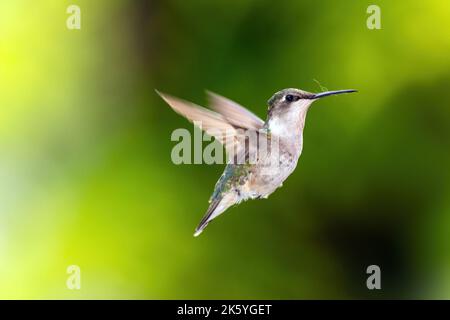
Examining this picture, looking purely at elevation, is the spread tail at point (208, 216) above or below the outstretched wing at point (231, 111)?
below

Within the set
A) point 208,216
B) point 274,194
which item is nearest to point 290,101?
point 208,216

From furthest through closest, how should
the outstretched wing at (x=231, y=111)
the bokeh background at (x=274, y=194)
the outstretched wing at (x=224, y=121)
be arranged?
the bokeh background at (x=274, y=194) < the outstretched wing at (x=231, y=111) < the outstretched wing at (x=224, y=121)

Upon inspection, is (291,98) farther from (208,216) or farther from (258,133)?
(208,216)

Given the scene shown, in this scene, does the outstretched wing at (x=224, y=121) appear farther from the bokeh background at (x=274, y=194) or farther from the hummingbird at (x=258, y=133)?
the bokeh background at (x=274, y=194)

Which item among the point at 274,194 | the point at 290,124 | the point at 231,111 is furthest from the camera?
the point at 274,194

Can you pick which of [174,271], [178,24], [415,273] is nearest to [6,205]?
[174,271]

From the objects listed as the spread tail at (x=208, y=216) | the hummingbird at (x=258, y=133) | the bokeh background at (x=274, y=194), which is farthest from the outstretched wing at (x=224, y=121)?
the bokeh background at (x=274, y=194)

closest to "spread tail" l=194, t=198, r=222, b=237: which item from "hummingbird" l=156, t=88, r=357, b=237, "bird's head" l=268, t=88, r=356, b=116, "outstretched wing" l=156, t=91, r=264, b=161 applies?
"hummingbird" l=156, t=88, r=357, b=237
